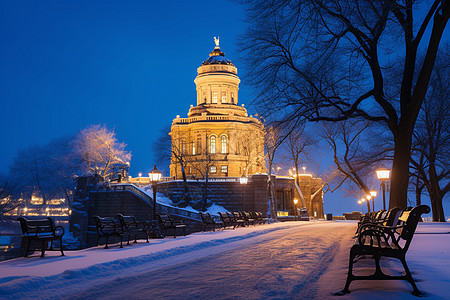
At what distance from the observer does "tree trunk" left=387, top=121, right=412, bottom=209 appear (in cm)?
1356

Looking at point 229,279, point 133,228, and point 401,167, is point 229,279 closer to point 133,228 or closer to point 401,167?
point 401,167

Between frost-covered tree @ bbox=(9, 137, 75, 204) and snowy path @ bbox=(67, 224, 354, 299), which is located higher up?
frost-covered tree @ bbox=(9, 137, 75, 204)

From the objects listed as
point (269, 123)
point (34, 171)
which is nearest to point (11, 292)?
point (269, 123)

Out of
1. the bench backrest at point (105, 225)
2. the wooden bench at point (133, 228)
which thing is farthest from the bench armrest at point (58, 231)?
the wooden bench at point (133, 228)

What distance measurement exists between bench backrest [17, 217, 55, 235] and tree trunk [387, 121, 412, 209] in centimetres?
1079

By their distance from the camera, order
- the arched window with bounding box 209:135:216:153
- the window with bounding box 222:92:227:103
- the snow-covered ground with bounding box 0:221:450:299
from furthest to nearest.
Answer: the window with bounding box 222:92:227:103 < the arched window with bounding box 209:135:216:153 < the snow-covered ground with bounding box 0:221:450:299

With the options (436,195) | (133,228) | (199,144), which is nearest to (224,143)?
(199,144)

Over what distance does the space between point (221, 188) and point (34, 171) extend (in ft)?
104

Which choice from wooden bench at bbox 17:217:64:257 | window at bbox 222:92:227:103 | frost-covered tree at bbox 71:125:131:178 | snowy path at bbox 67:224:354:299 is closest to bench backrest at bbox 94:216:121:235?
wooden bench at bbox 17:217:64:257

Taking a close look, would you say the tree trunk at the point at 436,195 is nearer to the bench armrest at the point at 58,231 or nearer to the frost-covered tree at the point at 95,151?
the bench armrest at the point at 58,231

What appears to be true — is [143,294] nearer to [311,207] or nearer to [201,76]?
[311,207]

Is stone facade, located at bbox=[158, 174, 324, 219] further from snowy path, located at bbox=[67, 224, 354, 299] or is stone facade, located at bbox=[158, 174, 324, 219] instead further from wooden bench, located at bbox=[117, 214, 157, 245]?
snowy path, located at bbox=[67, 224, 354, 299]

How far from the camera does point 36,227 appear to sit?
11055mm

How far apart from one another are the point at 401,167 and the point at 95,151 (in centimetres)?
5091
